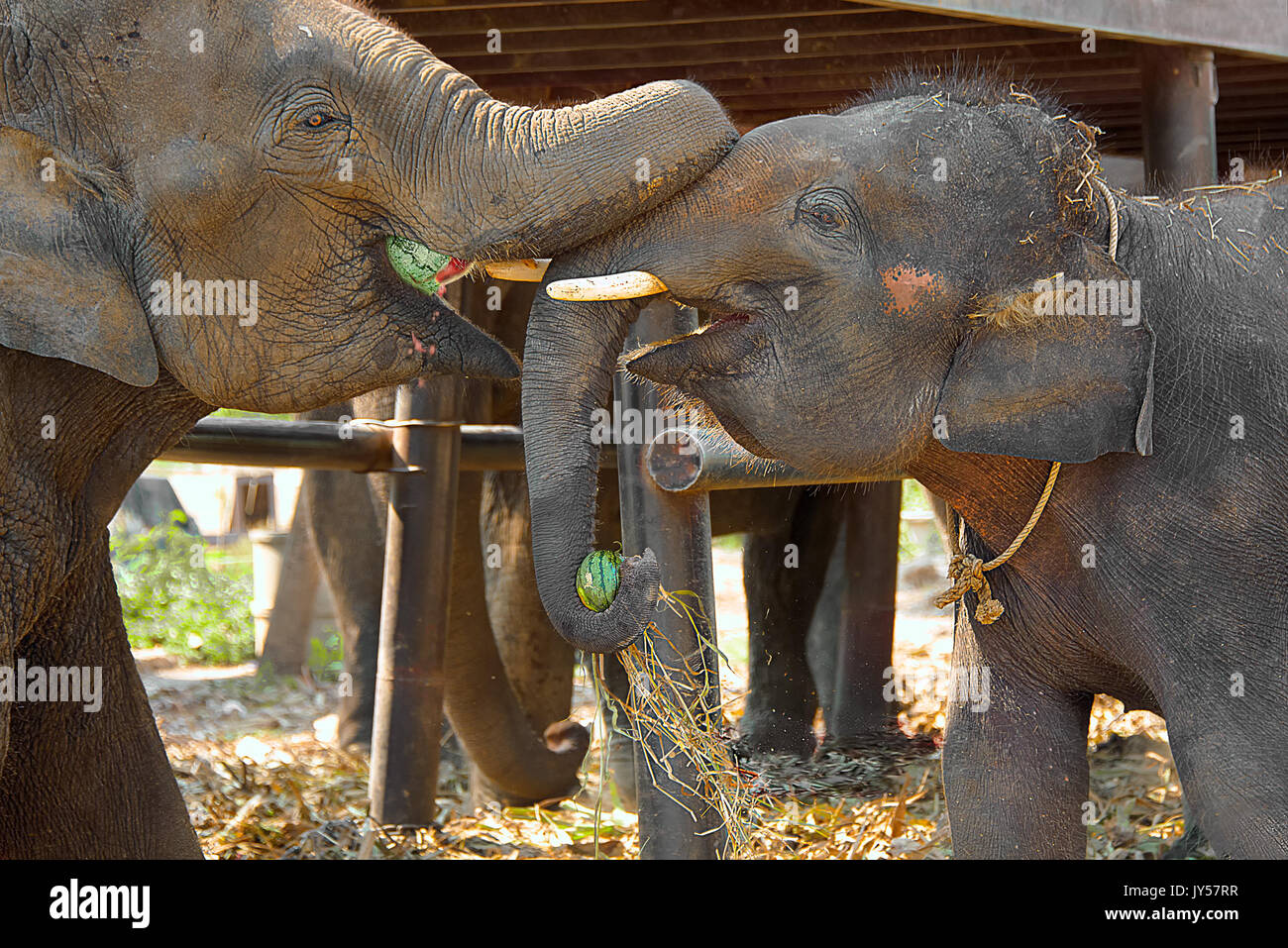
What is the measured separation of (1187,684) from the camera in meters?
2.62

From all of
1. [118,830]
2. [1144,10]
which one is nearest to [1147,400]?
[1144,10]

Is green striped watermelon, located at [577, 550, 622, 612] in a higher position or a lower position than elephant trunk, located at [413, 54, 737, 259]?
lower

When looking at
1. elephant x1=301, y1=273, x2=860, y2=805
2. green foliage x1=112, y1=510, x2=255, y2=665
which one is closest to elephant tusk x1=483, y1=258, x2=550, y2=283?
elephant x1=301, y1=273, x2=860, y2=805

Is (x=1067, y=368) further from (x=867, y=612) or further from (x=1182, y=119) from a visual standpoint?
(x=867, y=612)

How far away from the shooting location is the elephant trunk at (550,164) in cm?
238

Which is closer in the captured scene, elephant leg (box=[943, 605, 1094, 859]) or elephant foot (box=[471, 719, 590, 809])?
elephant leg (box=[943, 605, 1094, 859])

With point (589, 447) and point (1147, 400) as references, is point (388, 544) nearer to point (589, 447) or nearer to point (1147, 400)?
point (589, 447)

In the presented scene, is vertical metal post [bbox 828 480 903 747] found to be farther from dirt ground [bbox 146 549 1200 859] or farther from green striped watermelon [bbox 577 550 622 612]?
green striped watermelon [bbox 577 550 622 612]

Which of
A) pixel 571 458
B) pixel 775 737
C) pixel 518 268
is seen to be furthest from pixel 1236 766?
pixel 775 737

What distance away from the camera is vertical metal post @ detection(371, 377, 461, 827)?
167 inches

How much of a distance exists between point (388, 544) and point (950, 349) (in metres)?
2.19

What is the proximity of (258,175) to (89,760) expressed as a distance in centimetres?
127

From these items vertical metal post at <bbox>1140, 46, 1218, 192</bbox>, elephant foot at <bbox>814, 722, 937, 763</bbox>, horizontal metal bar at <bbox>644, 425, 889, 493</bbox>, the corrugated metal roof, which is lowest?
elephant foot at <bbox>814, 722, 937, 763</bbox>

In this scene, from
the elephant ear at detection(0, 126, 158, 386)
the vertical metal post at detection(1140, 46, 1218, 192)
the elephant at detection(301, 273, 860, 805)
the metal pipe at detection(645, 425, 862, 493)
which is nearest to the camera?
the elephant ear at detection(0, 126, 158, 386)
